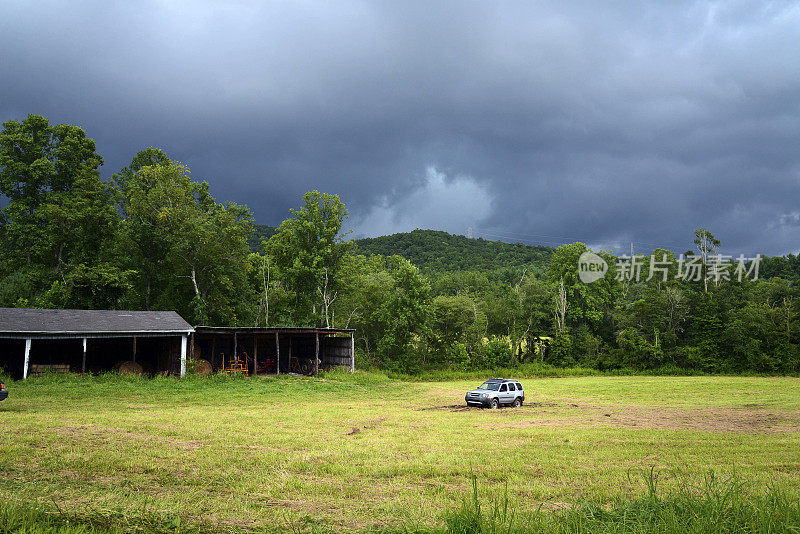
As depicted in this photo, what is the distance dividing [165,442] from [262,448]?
2502 millimetres

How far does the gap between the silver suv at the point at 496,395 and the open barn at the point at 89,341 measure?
1869 cm

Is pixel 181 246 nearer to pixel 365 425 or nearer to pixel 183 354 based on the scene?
pixel 183 354

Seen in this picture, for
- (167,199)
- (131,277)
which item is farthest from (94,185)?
(131,277)

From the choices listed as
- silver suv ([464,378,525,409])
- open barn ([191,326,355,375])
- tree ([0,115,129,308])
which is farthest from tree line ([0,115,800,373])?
silver suv ([464,378,525,409])

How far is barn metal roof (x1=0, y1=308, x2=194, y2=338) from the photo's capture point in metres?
24.1

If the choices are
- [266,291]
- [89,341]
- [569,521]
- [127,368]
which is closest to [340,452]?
[569,521]

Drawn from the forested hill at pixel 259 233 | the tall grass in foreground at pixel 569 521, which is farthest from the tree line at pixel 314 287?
the tall grass in foreground at pixel 569 521

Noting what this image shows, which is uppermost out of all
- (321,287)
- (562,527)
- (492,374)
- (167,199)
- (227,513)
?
(167,199)

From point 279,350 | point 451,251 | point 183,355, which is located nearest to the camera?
point 183,355

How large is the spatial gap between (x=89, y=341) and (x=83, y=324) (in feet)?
20.8

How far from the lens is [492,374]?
47.7m

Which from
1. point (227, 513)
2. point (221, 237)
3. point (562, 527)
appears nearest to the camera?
point (562, 527)

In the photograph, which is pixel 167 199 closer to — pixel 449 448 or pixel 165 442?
pixel 165 442

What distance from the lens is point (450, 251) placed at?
108 metres
